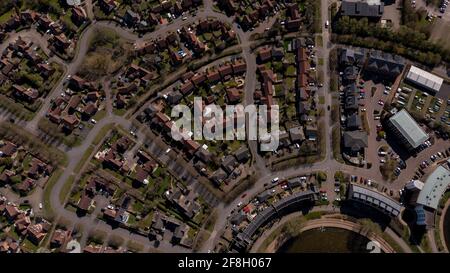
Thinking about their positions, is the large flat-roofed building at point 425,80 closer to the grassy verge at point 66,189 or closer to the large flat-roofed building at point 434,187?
the large flat-roofed building at point 434,187

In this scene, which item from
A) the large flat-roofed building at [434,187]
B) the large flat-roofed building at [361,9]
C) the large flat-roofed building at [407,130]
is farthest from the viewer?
the large flat-roofed building at [361,9]

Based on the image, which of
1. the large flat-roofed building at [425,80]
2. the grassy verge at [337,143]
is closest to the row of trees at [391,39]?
the large flat-roofed building at [425,80]

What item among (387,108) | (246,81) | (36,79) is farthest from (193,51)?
(387,108)

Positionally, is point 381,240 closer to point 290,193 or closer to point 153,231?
point 290,193

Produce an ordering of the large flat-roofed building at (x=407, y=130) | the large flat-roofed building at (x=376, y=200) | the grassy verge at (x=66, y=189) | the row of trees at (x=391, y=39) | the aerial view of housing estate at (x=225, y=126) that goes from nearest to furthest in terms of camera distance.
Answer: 1. the large flat-roofed building at (x=376, y=200)
2. the aerial view of housing estate at (x=225, y=126)
3. the large flat-roofed building at (x=407, y=130)
4. the grassy verge at (x=66, y=189)
5. the row of trees at (x=391, y=39)

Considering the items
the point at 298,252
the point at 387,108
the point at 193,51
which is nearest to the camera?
the point at 298,252

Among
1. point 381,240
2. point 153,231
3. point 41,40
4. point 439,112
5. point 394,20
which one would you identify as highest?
point 394,20

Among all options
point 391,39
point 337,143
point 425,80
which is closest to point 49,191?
point 337,143
